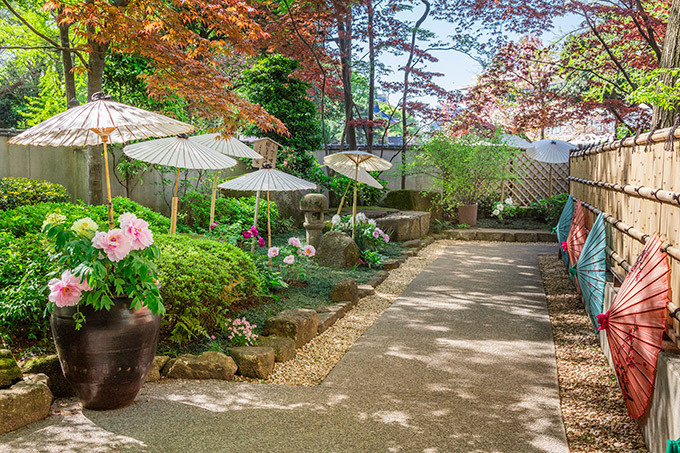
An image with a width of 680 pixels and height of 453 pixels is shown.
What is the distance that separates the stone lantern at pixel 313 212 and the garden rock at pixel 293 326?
9.66ft

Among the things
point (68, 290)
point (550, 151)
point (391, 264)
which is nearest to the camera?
point (68, 290)

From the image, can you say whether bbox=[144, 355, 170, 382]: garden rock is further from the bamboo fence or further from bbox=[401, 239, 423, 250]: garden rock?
bbox=[401, 239, 423, 250]: garden rock

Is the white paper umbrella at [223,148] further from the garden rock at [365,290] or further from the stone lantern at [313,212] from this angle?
the garden rock at [365,290]

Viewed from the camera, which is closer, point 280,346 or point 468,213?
point 280,346

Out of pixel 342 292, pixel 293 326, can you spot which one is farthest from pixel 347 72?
pixel 293 326

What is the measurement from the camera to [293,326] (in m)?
4.12

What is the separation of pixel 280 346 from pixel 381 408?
114 cm

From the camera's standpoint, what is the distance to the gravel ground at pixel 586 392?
263 cm

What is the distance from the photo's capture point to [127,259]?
2768 millimetres

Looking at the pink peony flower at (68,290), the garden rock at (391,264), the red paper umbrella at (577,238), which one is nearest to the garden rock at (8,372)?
the pink peony flower at (68,290)

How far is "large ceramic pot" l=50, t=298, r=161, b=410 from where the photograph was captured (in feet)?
8.90

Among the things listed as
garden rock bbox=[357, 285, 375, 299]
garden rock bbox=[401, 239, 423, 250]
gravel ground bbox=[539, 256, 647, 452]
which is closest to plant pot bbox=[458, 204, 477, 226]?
garden rock bbox=[401, 239, 423, 250]

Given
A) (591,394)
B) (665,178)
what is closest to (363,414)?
(591,394)

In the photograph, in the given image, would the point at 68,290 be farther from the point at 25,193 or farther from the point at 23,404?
the point at 25,193
